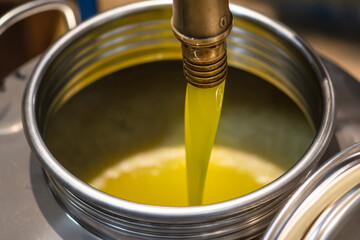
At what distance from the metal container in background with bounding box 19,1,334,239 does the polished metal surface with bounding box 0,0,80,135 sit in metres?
0.05

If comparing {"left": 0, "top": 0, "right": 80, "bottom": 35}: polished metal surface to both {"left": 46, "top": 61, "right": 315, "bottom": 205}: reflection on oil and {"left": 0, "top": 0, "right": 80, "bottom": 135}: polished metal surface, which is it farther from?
{"left": 46, "top": 61, "right": 315, "bottom": 205}: reflection on oil

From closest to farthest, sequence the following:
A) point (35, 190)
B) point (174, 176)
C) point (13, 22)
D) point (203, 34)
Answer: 1. point (203, 34)
2. point (35, 190)
3. point (13, 22)
4. point (174, 176)

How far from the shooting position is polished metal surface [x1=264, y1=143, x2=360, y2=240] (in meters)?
0.46

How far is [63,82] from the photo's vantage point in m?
0.67

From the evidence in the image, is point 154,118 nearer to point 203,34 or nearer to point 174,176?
point 174,176

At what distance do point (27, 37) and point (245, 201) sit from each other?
30.1 inches

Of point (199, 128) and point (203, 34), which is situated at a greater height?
point (203, 34)

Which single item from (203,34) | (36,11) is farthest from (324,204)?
(36,11)

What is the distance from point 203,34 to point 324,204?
0.61 feet

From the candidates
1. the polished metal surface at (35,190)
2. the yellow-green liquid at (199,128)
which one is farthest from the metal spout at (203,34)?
the polished metal surface at (35,190)

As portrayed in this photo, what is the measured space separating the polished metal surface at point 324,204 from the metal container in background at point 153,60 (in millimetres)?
22

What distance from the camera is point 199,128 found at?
2.14 feet

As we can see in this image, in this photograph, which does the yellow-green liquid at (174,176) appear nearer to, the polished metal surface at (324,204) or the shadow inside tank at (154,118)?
the shadow inside tank at (154,118)

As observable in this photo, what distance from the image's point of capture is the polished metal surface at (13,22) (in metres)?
0.66
